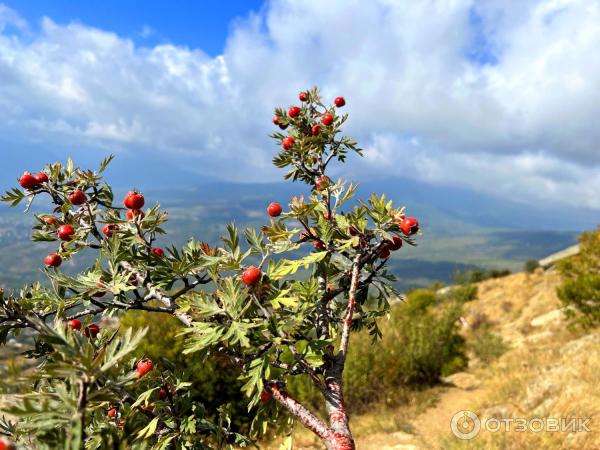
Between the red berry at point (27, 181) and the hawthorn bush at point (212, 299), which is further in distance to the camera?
the red berry at point (27, 181)

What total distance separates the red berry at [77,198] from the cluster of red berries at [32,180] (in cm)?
30

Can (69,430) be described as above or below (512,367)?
above

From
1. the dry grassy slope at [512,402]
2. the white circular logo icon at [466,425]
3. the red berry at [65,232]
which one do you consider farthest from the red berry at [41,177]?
the white circular logo icon at [466,425]

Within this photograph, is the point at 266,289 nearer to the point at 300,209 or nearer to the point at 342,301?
the point at 300,209

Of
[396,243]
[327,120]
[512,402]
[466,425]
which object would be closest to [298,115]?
[327,120]

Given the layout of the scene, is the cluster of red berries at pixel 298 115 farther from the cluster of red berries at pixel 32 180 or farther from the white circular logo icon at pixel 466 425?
the white circular logo icon at pixel 466 425

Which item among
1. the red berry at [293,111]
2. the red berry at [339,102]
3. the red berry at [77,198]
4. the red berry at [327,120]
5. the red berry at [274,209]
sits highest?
the red berry at [339,102]

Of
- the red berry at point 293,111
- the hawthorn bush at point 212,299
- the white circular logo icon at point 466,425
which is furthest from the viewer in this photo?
the white circular logo icon at point 466,425

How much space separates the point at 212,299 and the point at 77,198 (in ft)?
5.13

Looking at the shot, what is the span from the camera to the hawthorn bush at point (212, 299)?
2.28 meters

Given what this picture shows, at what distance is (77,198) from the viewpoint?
3188mm

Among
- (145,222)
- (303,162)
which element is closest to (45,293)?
(145,222)

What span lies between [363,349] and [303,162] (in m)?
9.57

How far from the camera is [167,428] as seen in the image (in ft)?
9.07
